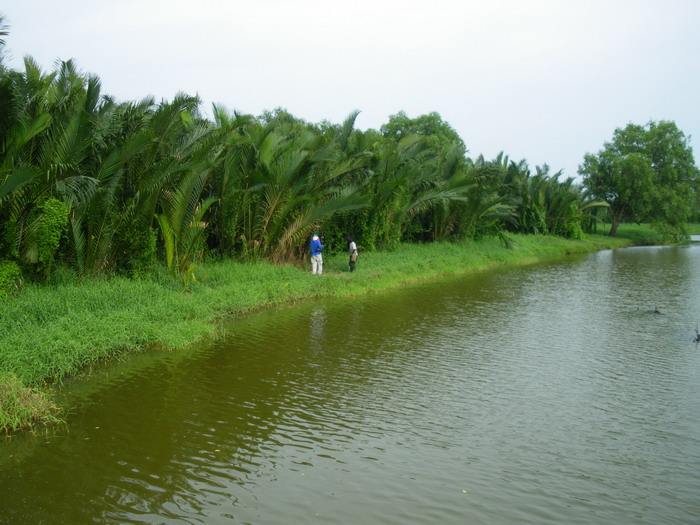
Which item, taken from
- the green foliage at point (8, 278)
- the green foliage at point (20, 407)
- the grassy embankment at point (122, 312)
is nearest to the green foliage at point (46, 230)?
the green foliage at point (8, 278)

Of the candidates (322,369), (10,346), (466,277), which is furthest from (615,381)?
(466,277)

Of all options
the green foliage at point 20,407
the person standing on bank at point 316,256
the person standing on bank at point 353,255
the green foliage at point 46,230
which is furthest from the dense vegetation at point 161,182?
the green foliage at point 20,407

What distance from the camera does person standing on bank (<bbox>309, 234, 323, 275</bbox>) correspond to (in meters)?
15.8

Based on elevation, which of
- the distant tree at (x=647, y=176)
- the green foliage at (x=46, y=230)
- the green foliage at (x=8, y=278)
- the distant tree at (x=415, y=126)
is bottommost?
the green foliage at (x=8, y=278)

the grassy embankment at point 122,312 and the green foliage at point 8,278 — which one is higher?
the green foliage at point 8,278

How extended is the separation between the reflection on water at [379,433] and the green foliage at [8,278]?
251 centimetres

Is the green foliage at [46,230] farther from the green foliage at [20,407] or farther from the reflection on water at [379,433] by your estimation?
the green foliage at [20,407]

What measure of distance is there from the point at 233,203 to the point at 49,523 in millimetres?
10433

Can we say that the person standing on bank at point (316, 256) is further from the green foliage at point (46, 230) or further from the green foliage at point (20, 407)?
the green foliage at point (20, 407)

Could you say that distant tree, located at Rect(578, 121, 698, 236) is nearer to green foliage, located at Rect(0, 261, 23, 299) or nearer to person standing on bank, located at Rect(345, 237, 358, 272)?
person standing on bank, located at Rect(345, 237, 358, 272)

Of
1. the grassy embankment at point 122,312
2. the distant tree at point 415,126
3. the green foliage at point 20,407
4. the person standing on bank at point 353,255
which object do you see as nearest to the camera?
the green foliage at point 20,407

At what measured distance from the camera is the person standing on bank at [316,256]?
623 inches

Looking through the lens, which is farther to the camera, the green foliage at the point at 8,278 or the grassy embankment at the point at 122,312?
the green foliage at the point at 8,278

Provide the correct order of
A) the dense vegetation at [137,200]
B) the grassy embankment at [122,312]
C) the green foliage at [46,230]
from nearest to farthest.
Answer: the grassy embankment at [122,312], the dense vegetation at [137,200], the green foliage at [46,230]
